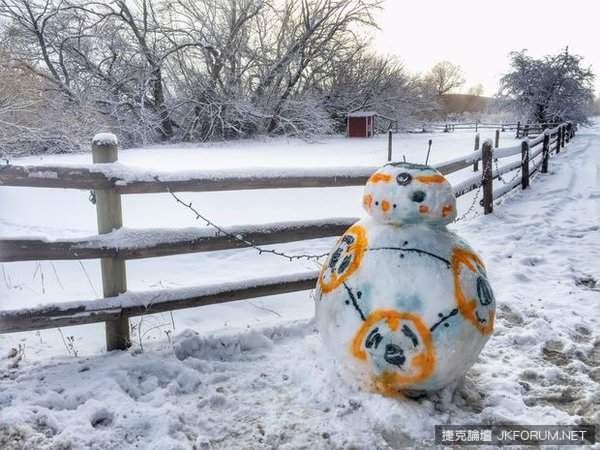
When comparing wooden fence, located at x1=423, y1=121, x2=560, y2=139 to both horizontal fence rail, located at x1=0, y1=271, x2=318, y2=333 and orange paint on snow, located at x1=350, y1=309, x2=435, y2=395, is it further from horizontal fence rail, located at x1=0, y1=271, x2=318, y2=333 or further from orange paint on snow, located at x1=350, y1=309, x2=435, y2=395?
orange paint on snow, located at x1=350, y1=309, x2=435, y2=395

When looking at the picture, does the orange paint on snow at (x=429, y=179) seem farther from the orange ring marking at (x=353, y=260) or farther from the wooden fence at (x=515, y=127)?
the wooden fence at (x=515, y=127)

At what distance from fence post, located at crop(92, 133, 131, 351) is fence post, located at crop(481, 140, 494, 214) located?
6.14m

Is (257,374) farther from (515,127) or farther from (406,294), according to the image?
(515,127)

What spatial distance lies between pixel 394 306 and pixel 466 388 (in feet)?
2.81

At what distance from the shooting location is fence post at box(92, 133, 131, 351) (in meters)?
3.09

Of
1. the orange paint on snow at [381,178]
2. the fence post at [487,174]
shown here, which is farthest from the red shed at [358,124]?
the orange paint on snow at [381,178]

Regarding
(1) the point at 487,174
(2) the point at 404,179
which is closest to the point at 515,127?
(1) the point at 487,174

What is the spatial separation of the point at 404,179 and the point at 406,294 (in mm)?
610

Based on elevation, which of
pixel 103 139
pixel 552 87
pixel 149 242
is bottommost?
pixel 149 242

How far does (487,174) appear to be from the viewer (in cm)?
779

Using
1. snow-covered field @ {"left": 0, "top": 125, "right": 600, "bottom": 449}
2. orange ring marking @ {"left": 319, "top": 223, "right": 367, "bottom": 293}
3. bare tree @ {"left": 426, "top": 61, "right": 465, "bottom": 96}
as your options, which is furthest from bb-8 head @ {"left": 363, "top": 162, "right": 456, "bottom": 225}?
bare tree @ {"left": 426, "top": 61, "right": 465, "bottom": 96}

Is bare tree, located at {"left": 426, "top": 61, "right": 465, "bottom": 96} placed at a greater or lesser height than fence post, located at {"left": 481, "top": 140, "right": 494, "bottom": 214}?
greater

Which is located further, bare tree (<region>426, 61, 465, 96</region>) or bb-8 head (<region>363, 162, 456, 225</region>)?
bare tree (<region>426, 61, 465, 96</region>)

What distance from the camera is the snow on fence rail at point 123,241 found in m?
2.91
